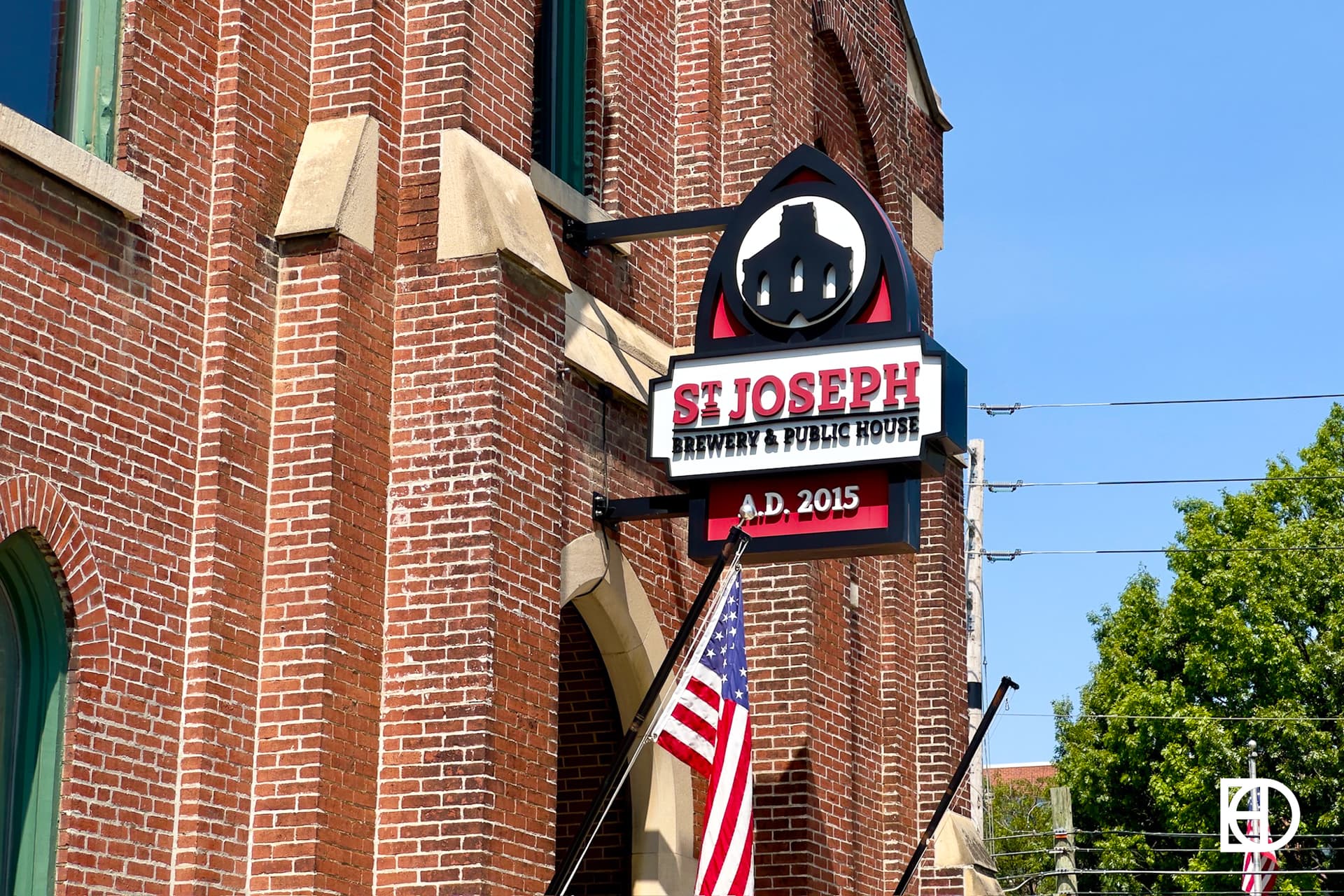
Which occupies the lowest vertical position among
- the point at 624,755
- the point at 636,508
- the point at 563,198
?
the point at 624,755

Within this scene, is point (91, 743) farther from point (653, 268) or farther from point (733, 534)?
point (653, 268)

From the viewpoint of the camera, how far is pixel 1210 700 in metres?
39.2

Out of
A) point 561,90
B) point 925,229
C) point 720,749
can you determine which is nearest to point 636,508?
point 720,749

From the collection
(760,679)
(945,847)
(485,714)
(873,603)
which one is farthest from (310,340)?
(945,847)

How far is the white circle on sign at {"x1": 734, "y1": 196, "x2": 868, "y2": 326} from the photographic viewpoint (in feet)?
39.9

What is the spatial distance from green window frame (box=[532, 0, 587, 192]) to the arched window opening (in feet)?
10.2

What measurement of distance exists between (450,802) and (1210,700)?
3108 centimetres

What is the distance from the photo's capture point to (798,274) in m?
12.3

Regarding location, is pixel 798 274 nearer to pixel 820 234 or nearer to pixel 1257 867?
pixel 820 234

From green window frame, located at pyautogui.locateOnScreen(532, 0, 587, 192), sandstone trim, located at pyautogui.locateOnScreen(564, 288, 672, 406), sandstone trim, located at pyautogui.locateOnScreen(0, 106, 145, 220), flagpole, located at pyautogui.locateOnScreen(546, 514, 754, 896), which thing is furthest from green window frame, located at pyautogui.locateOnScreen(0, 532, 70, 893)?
green window frame, located at pyautogui.locateOnScreen(532, 0, 587, 192)

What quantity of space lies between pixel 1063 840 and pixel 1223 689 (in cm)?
451

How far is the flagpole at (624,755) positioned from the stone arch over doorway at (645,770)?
1596 mm

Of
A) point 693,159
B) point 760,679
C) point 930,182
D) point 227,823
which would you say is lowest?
point 227,823

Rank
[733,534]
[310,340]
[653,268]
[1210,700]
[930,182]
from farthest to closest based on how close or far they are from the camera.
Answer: [1210,700], [930,182], [653,268], [733,534], [310,340]
